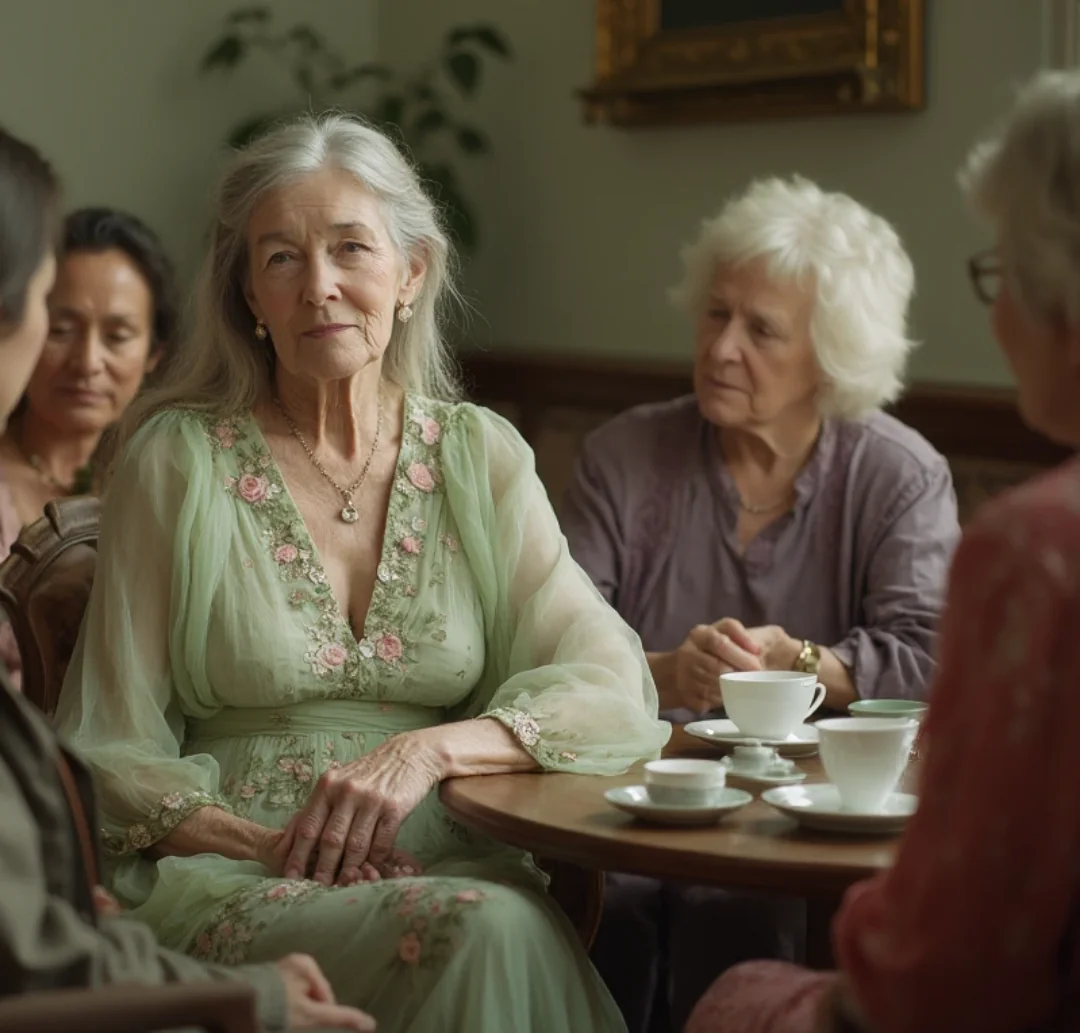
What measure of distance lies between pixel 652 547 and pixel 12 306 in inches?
69.5

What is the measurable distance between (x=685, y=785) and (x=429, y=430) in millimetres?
907

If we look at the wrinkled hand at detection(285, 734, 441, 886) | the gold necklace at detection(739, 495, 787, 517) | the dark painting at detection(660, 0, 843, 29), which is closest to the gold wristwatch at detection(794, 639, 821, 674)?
the gold necklace at detection(739, 495, 787, 517)

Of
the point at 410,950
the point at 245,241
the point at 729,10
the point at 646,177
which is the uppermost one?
the point at 729,10

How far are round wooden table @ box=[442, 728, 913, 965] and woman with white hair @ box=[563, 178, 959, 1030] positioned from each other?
789 mm

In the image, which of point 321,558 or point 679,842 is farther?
point 321,558

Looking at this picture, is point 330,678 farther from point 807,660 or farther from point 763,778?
point 807,660

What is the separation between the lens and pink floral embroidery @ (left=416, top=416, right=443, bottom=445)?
108 inches

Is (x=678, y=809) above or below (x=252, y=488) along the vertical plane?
below

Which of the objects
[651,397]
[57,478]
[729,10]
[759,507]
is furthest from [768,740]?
[729,10]

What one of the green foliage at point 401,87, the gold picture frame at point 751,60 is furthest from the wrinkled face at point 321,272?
the green foliage at point 401,87

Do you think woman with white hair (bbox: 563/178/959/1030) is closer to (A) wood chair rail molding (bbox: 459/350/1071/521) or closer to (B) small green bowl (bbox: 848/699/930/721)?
(A) wood chair rail molding (bbox: 459/350/1071/521)

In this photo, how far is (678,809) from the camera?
2.02 metres

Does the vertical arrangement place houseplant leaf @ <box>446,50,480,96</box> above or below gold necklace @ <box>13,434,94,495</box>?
above

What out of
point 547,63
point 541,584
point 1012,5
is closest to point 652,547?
point 541,584
